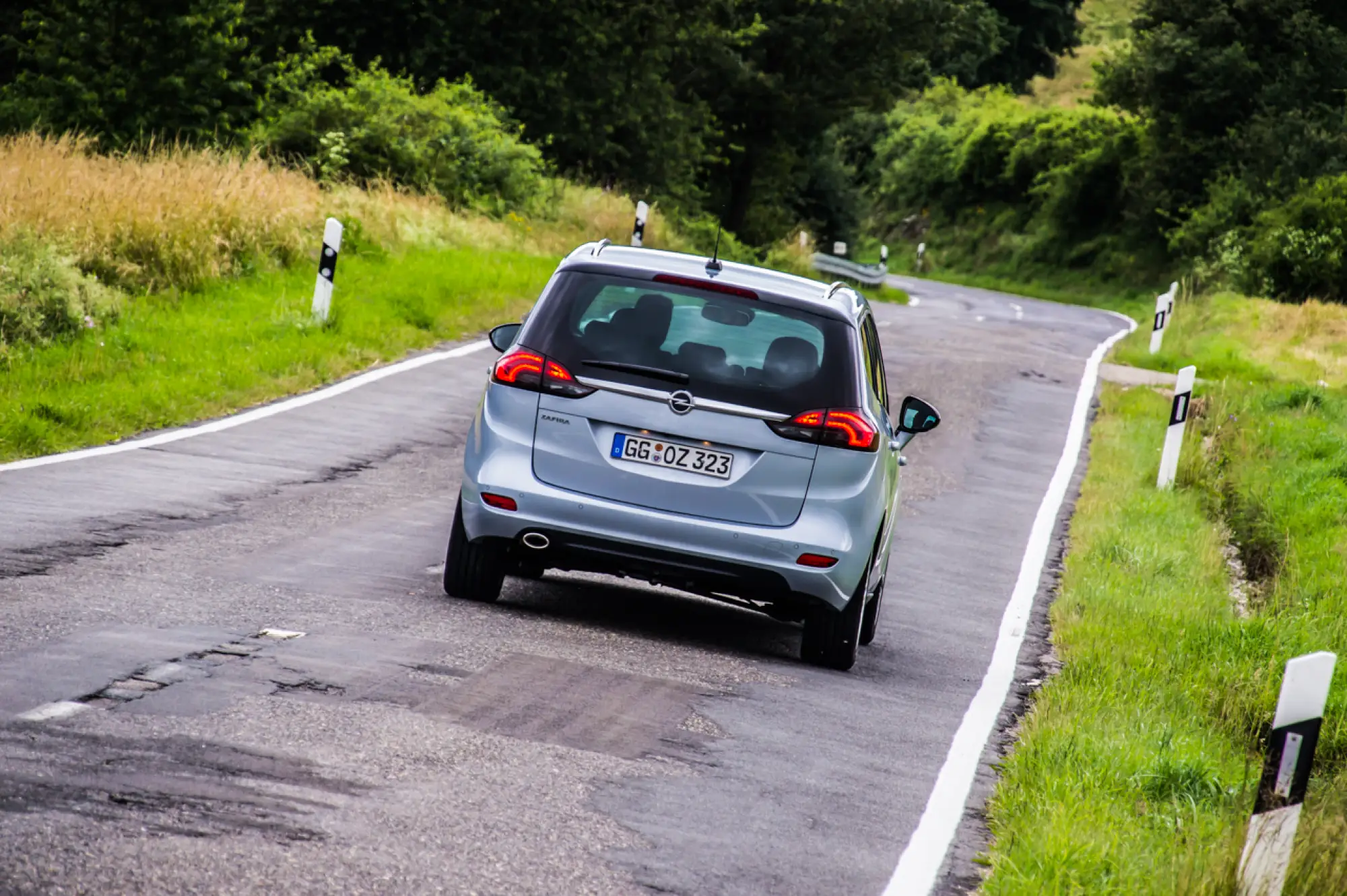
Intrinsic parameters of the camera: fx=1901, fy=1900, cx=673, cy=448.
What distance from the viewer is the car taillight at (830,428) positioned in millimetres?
8086

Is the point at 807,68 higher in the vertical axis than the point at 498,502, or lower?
higher

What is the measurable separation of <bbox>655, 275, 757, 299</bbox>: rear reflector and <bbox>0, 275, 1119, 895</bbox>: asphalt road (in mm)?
1591

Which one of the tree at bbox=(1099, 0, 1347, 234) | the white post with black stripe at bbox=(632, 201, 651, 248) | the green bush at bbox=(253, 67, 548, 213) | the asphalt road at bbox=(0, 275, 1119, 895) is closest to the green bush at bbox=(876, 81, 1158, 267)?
the tree at bbox=(1099, 0, 1347, 234)

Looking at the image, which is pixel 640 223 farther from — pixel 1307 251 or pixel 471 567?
pixel 471 567

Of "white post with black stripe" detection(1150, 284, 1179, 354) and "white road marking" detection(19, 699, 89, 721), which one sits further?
"white post with black stripe" detection(1150, 284, 1179, 354)

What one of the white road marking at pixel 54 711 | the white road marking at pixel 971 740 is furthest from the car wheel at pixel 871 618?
the white road marking at pixel 54 711

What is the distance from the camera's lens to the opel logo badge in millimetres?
7984

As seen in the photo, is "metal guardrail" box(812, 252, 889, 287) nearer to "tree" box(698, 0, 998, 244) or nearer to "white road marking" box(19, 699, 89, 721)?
"tree" box(698, 0, 998, 244)

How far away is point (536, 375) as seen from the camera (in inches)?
323

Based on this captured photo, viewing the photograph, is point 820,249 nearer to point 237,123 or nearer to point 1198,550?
point 237,123

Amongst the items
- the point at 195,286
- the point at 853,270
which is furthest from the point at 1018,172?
the point at 195,286

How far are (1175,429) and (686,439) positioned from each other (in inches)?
373

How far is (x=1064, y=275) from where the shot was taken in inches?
2490

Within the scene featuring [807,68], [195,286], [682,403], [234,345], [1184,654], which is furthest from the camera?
[807,68]
